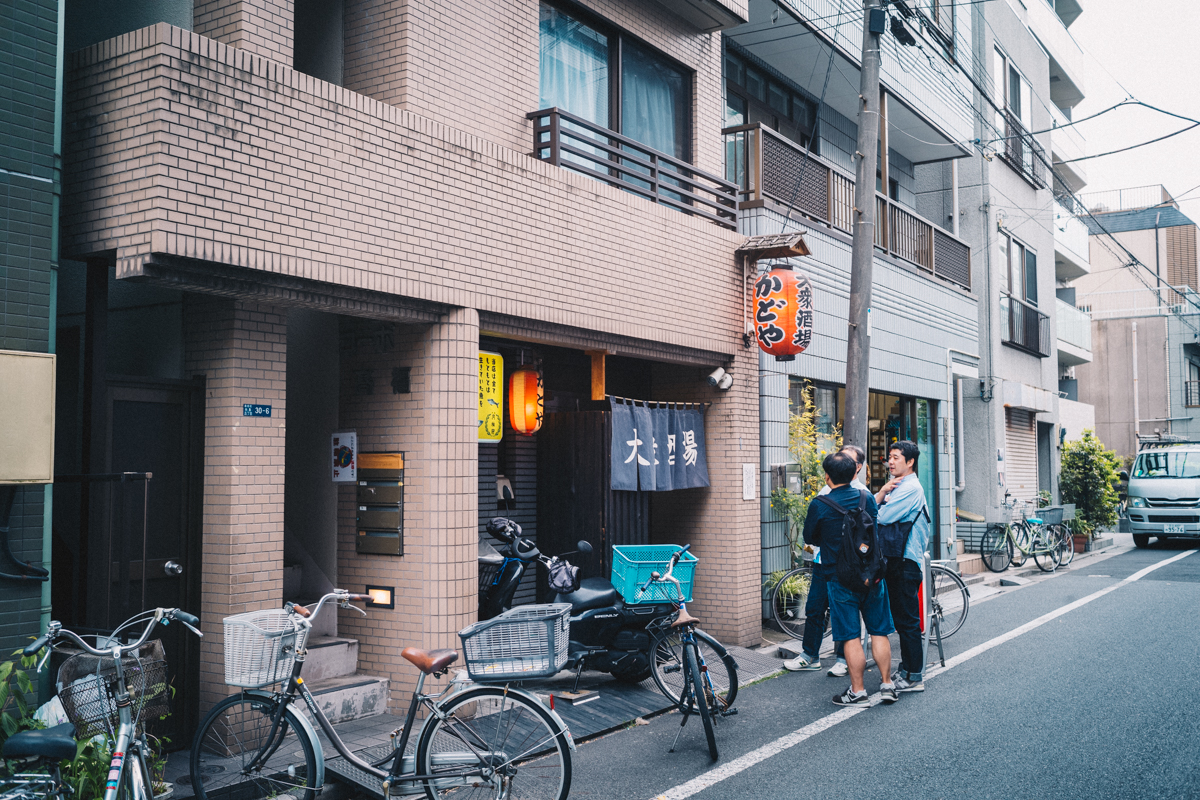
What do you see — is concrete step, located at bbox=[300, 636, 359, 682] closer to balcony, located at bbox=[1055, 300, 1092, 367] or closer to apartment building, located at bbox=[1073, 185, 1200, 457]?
balcony, located at bbox=[1055, 300, 1092, 367]

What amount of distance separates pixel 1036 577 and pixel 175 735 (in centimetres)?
1587

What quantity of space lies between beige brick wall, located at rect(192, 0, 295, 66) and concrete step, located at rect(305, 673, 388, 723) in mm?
4671

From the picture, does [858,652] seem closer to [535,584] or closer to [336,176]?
[535,584]

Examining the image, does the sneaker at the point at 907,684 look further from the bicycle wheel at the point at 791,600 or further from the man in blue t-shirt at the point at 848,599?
the bicycle wheel at the point at 791,600

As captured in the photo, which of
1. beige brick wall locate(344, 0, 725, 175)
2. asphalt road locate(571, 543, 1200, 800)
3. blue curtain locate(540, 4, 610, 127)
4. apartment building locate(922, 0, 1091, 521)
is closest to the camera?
asphalt road locate(571, 543, 1200, 800)

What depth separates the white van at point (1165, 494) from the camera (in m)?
22.3

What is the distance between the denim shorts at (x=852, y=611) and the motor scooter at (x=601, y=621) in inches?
54.6

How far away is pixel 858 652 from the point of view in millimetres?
7746

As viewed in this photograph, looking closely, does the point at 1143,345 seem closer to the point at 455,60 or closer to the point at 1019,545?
the point at 1019,545

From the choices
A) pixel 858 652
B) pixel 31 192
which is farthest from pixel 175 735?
pixel 858 652

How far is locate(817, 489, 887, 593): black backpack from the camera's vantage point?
7613 millimetres

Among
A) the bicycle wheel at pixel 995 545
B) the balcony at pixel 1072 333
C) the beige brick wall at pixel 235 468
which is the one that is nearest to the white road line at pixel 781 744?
the beige brick wall at pixel 235 468

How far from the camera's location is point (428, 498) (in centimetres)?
726

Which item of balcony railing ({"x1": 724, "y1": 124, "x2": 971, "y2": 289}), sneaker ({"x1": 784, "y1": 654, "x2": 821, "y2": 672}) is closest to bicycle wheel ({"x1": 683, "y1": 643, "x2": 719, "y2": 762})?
sneaker ({"x1": 784, "y1": 654, "x2": 821, "y2": 672})
